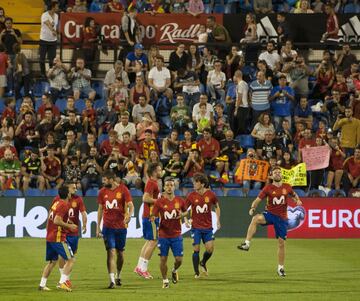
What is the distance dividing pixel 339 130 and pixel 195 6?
21.1 feet

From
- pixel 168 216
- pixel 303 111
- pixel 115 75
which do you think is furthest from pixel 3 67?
pixel 168 216

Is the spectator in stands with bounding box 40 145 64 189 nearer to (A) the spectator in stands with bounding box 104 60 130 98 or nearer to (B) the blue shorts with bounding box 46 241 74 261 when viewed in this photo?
(A) the spectator in stands with bounding box 104 60 130 98

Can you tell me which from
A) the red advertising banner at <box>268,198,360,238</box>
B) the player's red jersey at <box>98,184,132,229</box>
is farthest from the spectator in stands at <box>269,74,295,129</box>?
the player's red jersey at <box>98,184,132,229</box>

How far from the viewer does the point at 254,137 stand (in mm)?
30859

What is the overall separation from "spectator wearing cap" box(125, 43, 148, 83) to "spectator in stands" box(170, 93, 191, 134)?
2142 millimetres

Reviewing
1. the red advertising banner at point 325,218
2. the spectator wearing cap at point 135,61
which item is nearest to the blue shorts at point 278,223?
the red advertising banner at point 325,218

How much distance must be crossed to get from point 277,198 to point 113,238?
3933 millimetres

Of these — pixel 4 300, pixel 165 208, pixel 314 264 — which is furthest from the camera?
pixel 314 264

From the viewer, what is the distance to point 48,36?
33.7m

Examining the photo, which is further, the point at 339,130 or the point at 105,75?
the point at 105,75

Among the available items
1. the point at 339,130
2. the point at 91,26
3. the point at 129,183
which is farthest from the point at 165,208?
the point at 91,26

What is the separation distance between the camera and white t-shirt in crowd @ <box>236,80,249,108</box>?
31.4 m

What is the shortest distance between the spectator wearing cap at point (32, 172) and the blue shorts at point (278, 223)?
30.0 ft

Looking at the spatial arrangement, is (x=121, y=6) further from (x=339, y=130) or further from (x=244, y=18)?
(x=339, y=130)
